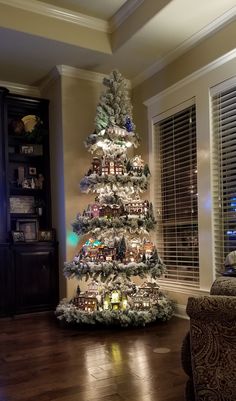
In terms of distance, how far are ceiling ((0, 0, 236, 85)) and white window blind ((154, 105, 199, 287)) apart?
0.77 meters

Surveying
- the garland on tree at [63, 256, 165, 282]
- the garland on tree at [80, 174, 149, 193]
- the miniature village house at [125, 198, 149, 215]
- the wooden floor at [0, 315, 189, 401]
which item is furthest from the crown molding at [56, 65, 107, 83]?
the wooden floor at [0, 315, 189, 401]

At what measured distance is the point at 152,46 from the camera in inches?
162

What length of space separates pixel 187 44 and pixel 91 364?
327 centimetres

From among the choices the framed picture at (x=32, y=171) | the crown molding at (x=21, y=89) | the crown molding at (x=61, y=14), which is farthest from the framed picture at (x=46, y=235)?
the crown molding at (x=61, y=14)

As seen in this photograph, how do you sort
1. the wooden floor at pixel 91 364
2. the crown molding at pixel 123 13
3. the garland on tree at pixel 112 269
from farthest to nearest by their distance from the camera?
the crown molding at pixel 123 13 → the garland on tree at pixel 112 269 → the wooden floor at pixel 91 364

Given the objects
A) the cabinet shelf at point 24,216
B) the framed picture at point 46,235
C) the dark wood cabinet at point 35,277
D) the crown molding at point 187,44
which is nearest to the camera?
the crown molding at point 187,44

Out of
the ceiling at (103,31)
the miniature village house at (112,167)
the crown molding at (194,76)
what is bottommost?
the miniature village house at (112,167)

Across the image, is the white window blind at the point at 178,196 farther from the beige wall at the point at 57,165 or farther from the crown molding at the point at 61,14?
the crown molding at the point at 61,14

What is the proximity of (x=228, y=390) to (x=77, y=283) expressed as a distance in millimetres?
3043

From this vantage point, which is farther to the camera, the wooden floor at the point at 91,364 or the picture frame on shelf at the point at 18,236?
the picture frame on shelf at the point at 18,236

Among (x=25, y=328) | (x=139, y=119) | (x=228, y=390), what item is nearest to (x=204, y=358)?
(x=228, y=390)

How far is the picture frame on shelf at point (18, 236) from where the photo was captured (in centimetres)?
449

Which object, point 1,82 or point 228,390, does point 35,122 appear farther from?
point 228,390

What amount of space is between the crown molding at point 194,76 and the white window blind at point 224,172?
28 cm
